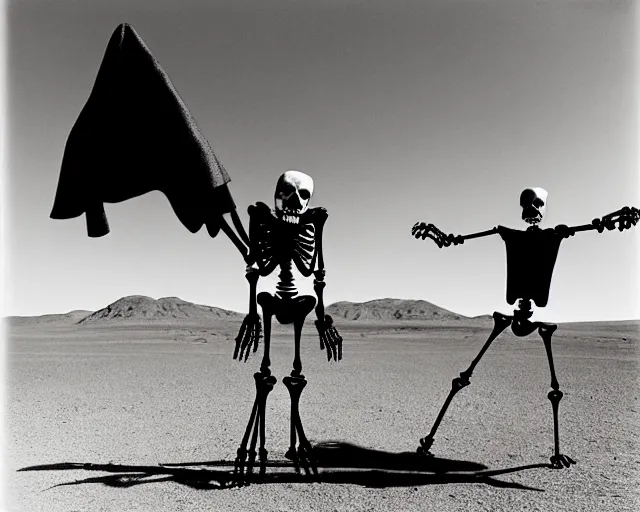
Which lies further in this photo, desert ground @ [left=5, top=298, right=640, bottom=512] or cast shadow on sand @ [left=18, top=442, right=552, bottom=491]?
cast shadow on sand @ [left=18, top=442, right=552, bottom=491]

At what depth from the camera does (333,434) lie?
29.3 feet

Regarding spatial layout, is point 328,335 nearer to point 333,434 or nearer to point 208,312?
point 333,434

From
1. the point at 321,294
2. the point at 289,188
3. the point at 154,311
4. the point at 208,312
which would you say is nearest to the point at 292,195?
the point at 289,188

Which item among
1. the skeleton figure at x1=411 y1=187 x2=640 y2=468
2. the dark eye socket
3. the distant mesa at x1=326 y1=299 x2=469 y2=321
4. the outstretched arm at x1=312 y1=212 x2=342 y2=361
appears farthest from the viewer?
the distant mesa at x1=326 y1=299 x2=469 y2=321

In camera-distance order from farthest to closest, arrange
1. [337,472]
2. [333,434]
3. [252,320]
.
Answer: [333,434] < [337,472] < [252,320]

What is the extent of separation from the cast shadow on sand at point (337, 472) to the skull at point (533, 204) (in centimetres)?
341

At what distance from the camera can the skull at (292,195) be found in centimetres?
657

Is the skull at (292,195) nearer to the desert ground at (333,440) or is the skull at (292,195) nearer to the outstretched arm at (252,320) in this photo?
the outstretched arm at (252,320)

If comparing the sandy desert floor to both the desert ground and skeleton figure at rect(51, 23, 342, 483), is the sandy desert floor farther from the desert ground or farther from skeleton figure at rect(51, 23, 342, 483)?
skeleton figure at rect(51, 23, 342, 483)

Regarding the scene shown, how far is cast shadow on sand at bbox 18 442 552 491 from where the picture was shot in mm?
6484

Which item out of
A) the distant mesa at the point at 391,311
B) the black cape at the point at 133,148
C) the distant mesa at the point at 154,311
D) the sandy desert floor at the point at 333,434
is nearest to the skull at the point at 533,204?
the sandy desert floor at the point at 333,434

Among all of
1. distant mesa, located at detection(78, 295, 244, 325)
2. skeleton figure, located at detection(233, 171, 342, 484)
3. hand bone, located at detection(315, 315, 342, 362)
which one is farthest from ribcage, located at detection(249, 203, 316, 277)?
distant mesa, located at detection(78, 295, 244, 325)

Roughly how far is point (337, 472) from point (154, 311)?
8450 cm

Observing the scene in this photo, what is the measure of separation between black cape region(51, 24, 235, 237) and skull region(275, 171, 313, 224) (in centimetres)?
69
